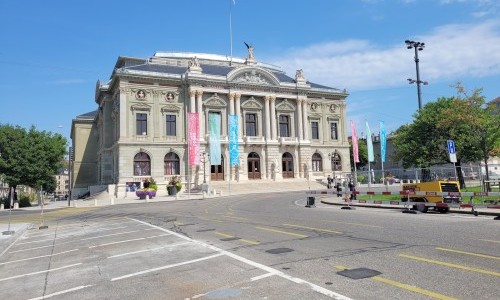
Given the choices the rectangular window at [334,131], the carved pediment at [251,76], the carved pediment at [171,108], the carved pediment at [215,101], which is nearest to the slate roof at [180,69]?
the carved pediment at [251,76]

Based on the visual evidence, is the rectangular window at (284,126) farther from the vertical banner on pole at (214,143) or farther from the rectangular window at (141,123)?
the rectangular window at (141,123)

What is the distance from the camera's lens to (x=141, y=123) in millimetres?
55344

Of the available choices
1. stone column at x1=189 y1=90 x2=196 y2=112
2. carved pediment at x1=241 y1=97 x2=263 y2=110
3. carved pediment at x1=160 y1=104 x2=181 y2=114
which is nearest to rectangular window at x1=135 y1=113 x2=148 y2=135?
carved pediment at x1=160 y1=104 x2=181 y2=114

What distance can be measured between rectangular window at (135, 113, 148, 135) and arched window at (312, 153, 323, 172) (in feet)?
89.4

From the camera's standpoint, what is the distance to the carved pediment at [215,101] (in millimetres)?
58812

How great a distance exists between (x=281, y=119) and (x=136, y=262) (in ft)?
184

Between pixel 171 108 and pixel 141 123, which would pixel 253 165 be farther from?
pixel 141 123

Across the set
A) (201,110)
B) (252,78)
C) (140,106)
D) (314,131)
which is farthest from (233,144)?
(314,131)

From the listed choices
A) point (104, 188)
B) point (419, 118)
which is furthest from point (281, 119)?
point (104, 188)

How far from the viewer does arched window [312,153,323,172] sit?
66.6 meters

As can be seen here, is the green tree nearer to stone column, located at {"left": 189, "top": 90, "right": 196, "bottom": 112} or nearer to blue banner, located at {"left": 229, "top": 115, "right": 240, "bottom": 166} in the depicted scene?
blue banner, located at {"left": 229, "top": 115, "right": 240, "bottom": 166}

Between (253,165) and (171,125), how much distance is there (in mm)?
13250

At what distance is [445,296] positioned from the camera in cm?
581

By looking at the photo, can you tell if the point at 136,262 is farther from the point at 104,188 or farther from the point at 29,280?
the point at 104,188
